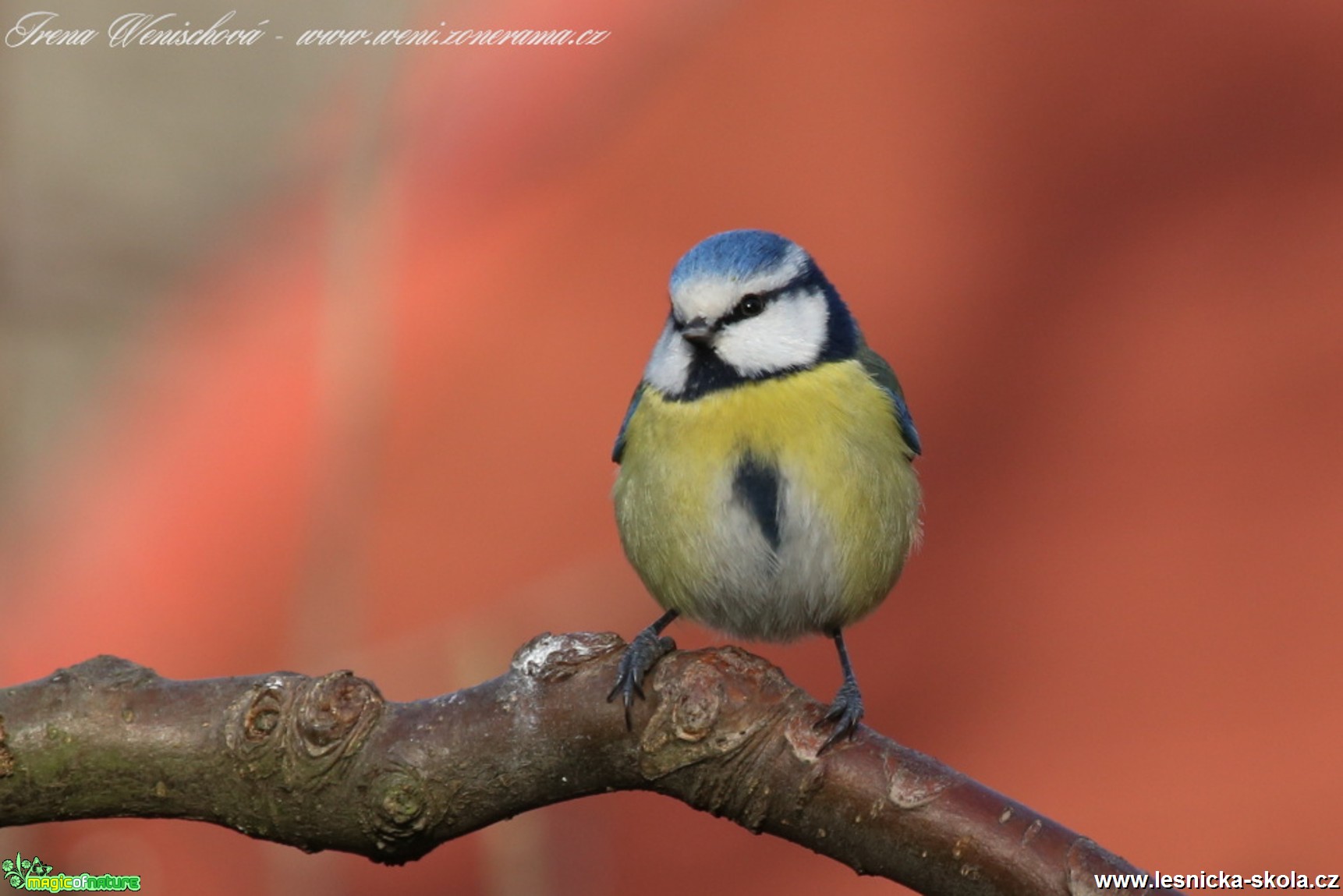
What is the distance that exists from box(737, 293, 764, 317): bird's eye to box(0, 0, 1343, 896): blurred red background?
2.20ft

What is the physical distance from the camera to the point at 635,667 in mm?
930

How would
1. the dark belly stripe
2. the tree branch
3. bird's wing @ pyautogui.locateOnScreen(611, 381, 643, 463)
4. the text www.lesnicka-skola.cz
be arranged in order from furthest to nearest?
the text www.lesnicka-skola.cz
bird's wing @ pyautogui.locateOnScreen(611, 381, 643, 463)
the dark belly stripe
the tree branch

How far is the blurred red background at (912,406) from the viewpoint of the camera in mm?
1882

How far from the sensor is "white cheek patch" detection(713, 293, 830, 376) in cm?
134

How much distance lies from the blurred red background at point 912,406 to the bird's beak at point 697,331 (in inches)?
26.9

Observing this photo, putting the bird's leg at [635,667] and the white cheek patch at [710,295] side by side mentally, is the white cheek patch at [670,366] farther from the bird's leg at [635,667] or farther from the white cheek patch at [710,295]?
the bird's leg at [635,667]

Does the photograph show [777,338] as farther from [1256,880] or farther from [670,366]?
[1256,880]

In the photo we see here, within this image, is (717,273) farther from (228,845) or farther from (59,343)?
(59,343)

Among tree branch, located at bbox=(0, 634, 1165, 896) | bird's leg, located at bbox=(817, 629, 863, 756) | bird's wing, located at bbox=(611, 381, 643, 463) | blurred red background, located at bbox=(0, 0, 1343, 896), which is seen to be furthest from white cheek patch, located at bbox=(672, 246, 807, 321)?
blurred red background, located at bbox=(0, 0, 1343, 896)

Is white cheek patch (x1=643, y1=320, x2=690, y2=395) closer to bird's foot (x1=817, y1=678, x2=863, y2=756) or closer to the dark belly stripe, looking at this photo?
the dark belly stripe

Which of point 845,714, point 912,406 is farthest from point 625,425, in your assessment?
point 912,406

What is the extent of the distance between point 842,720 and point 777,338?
49cm

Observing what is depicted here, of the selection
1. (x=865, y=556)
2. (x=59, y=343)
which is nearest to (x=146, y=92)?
(x=59, y=343)

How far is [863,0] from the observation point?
7.07 feet
